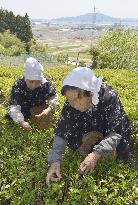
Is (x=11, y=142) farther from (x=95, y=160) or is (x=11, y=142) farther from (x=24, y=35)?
(x=24, y=35)

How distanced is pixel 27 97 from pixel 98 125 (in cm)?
194

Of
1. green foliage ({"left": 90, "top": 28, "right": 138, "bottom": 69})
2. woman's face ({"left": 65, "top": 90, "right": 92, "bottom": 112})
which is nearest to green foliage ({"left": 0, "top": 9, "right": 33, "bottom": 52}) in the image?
green foliage ({"left": 90, "top": 28, "right": 138, "bottom": 69})

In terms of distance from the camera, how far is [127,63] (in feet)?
107

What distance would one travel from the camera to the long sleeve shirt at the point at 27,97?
531cm

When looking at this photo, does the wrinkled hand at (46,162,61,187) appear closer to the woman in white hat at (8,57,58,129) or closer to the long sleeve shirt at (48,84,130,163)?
the long sleeve shirt at (48,84,130,163)

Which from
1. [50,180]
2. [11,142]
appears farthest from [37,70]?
[50,180]

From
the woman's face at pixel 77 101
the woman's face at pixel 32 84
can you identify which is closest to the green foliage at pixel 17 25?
the woman's face at pixel 32 84

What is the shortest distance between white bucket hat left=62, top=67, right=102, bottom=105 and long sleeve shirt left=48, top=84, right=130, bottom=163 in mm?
127

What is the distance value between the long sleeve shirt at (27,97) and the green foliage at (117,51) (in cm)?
2676

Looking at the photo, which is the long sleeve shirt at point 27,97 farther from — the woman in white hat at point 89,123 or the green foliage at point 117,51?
the green foliage at point 117,51

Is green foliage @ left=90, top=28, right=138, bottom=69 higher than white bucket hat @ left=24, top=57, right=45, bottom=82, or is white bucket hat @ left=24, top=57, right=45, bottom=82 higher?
white bucket hat @ left=24, top=57, right=45, bottom=82

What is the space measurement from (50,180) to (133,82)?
760 centimetres

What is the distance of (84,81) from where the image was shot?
3.39 m

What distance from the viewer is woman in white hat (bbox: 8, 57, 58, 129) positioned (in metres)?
5.14
